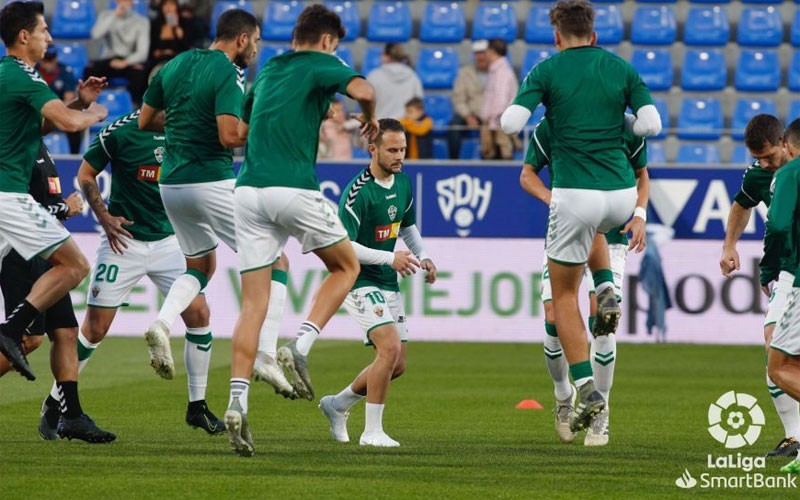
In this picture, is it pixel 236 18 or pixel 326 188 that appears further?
pixel 326 188

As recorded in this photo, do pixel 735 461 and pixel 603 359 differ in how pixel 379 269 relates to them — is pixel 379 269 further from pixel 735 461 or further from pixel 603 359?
pixel 735 461

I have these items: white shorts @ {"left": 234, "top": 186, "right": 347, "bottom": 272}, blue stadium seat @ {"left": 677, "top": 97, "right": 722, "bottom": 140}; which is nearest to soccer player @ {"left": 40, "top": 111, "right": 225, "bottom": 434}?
white shorts @ {"left": 234, "top": 186, "right": 347, "bottom": 272}

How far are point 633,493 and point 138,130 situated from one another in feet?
14.1

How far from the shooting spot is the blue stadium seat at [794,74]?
20.5 metres

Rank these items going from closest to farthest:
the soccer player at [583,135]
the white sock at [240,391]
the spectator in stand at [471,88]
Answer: the white sock at [240,391] < the soccer player at [583,135] < the spectator in stand at [471,88]

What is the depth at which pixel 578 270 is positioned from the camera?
8.56 meters

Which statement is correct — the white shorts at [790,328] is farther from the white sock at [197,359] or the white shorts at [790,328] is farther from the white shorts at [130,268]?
the white shorts at [130,268]

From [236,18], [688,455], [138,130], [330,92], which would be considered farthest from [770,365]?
[138,130]

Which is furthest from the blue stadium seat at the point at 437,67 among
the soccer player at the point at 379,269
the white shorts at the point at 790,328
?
the white shorts at the point at 790,328

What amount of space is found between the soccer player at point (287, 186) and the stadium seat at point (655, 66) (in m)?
13.0

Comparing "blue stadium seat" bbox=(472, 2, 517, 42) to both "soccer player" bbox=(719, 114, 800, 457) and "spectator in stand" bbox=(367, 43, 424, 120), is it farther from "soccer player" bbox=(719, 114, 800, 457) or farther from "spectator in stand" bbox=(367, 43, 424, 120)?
"soccer player" bbox=(719, 114, 800, 457)

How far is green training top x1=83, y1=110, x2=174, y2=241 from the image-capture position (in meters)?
9.76

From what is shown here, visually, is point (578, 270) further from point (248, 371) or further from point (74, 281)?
point (74, 281)

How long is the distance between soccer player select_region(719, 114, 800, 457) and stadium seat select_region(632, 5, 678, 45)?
11.9 meters
